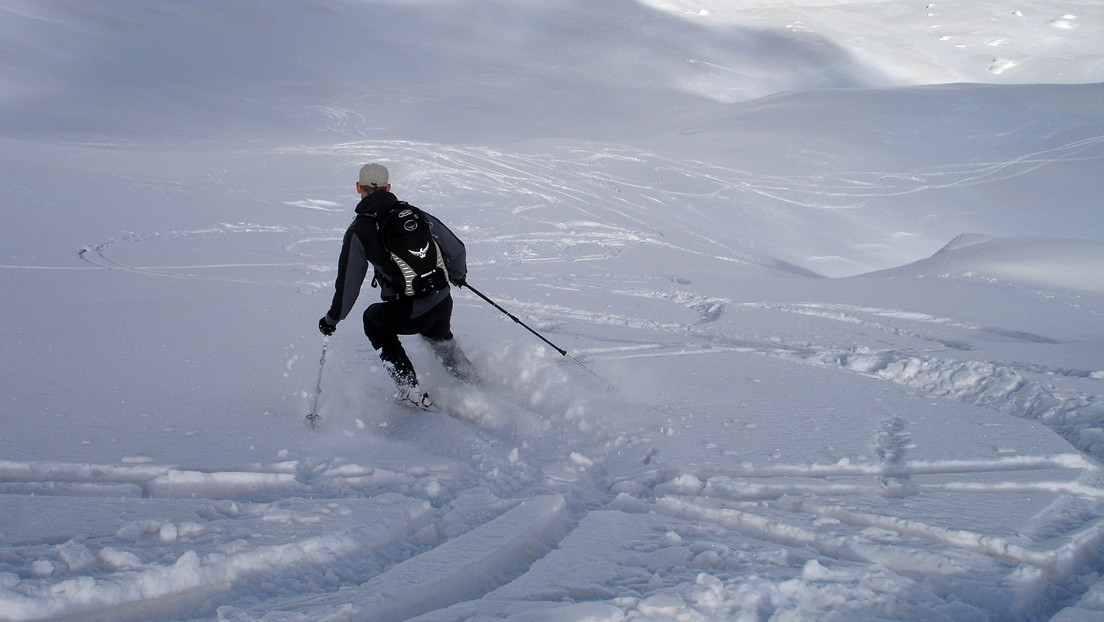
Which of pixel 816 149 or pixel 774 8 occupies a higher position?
pixel 774 8

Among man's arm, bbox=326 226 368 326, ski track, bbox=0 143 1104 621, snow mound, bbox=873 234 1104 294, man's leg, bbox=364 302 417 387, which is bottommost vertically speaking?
ski track, bbox=0 143 1104 621

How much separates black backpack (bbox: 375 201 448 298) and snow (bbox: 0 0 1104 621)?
77 cm

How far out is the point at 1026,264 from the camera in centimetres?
829

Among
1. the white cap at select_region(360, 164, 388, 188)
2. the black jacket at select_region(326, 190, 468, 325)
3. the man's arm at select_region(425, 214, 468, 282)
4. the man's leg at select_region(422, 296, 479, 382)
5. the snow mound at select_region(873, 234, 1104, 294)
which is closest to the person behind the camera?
the black jacket at select_region(326, 190, 468, 325)

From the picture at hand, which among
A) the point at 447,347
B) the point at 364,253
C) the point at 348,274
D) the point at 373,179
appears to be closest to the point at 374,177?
the point at 373,179

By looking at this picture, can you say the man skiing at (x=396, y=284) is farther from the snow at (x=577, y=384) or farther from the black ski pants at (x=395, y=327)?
the snow at (x=577, y=384)

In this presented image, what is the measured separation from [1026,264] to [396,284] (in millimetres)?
7855

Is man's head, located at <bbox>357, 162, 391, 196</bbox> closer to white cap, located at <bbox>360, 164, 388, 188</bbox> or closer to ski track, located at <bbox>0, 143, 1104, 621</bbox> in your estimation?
white cap, located at <bbox>360, 164, 388, 188</bbox>

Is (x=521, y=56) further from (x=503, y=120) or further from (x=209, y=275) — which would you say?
(x=209, y=275)

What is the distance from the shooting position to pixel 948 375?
4926 mm

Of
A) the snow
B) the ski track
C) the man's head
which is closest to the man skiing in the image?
the man's head

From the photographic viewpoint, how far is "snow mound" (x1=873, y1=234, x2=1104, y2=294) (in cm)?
779

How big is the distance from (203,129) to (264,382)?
51.9ft

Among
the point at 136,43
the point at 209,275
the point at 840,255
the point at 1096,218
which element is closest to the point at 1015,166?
the point at 1096,218
